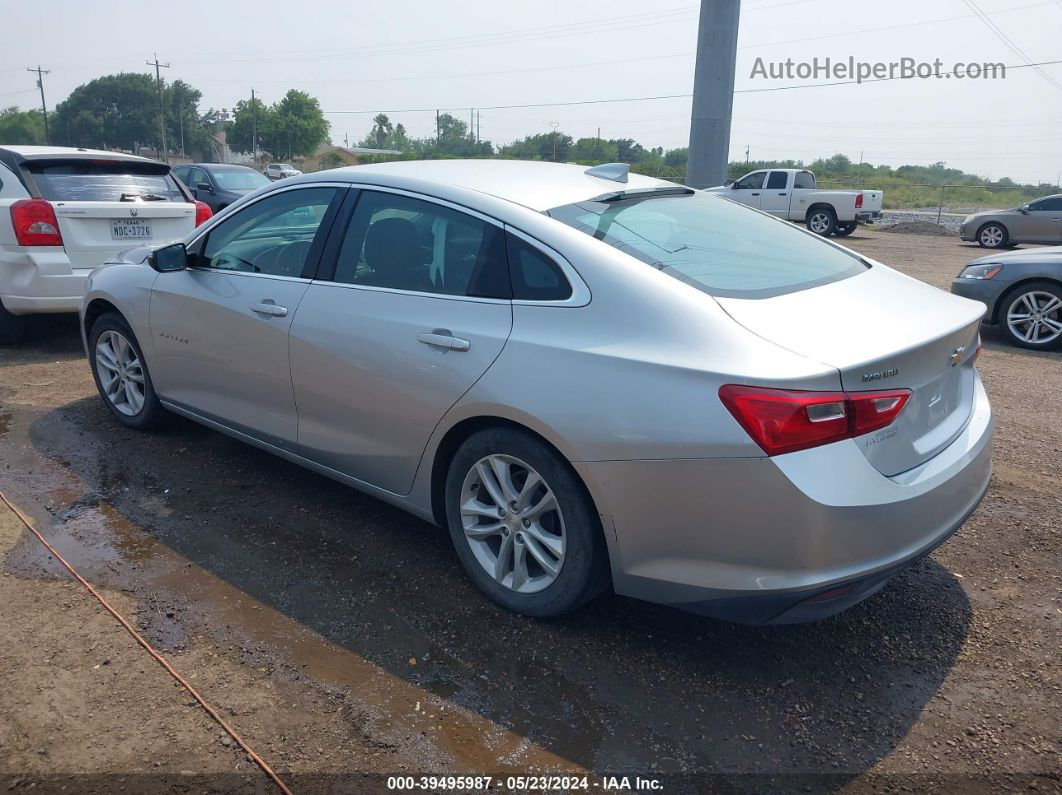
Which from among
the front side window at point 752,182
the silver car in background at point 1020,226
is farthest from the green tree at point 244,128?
the silver car in background at point 1020,226

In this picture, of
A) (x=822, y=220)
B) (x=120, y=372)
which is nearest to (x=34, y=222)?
(x=120, y=372)

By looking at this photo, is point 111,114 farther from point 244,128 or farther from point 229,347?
point 229,347

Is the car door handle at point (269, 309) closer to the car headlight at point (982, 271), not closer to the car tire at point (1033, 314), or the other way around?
the car headlight at point (982, 271)

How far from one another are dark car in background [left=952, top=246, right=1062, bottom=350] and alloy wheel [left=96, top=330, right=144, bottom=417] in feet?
24.3

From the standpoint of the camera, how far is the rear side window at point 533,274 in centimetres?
307

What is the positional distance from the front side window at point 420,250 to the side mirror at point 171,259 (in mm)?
1205

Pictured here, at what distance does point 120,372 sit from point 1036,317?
7953mm

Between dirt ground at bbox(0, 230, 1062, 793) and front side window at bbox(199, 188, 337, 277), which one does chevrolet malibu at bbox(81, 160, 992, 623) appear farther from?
dirt ground at bbox(0, 230, 1062, 793)

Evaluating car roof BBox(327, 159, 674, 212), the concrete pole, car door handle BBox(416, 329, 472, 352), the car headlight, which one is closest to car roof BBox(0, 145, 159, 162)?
car roof BBox(327, 159, 674, 212)

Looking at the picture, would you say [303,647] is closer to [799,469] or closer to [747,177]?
[799,469]

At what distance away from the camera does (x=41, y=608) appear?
330 cm

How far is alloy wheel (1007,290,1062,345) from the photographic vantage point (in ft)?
26.5

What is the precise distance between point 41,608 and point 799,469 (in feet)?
9.43

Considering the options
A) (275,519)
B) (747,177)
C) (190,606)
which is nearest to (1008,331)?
(275,519)
